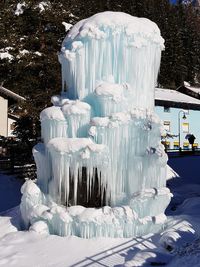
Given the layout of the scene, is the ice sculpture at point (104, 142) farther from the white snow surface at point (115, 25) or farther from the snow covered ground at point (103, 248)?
the snow covered ground at point (103, 248)

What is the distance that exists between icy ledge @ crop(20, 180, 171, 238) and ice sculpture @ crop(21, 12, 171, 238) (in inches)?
1.1

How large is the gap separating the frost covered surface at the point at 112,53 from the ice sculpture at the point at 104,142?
0.10ft

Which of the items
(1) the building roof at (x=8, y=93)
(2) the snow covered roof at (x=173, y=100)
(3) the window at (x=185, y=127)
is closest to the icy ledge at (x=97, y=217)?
(1) the building roof at (x=8, y=93)

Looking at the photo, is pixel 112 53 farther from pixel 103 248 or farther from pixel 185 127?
pixel 185 127

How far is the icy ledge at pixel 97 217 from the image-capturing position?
11.8 meters

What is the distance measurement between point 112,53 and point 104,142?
2.75 m

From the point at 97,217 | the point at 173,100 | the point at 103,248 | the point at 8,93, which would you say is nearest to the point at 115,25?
the point at 97,217

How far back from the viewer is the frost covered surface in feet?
43.4

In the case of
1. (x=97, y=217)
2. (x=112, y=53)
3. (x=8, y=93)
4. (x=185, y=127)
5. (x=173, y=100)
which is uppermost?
(x=112, y=53)

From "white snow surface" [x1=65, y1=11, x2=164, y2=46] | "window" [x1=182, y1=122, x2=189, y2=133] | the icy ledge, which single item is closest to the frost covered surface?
"white snow surface" [x1=65, y1=11, x2=164, y2=46]

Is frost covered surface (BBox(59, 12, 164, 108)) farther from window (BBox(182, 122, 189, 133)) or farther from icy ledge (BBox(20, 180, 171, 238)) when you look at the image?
window (BBox(182, 122, 189, 133))

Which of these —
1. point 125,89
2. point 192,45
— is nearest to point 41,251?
point 125,89

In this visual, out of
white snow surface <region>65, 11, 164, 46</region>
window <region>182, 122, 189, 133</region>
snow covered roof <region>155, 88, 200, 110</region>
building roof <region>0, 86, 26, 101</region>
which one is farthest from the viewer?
window <region>182, 122, 189, 133</region>

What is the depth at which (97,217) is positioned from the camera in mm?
11766
